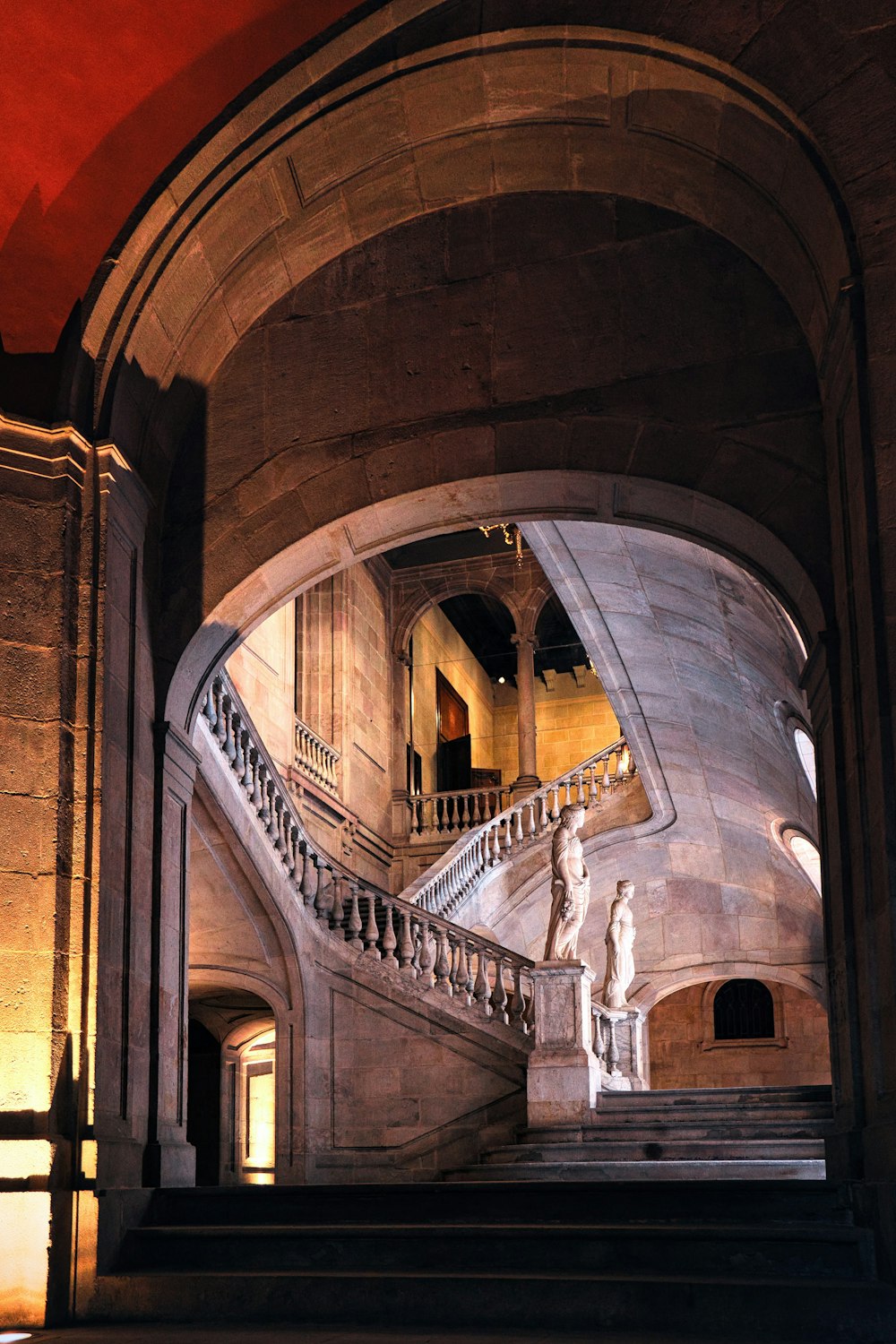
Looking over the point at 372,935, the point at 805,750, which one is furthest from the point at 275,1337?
the point at 805,750

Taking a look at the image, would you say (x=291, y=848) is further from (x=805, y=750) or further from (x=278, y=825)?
(x=805, y=750)

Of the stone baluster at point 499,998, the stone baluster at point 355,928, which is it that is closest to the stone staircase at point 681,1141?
the stone baluster at point 499,998

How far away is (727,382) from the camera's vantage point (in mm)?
6605

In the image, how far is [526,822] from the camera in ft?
62.6

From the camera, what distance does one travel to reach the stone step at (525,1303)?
14.9 feet

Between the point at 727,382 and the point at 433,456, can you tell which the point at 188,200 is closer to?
the point at 433,456

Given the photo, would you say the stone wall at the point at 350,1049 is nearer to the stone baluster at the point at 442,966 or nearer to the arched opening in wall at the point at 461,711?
the stone baluster at the point at 442,966

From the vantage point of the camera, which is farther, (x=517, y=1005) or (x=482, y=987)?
(x=482, y=987)

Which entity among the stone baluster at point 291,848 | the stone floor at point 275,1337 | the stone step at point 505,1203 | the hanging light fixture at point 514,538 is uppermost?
the hanging light fixture at point 514,538

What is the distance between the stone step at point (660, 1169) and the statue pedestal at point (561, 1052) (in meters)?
0.93

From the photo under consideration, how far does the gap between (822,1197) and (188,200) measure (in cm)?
498

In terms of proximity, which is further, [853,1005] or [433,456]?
[433,456]

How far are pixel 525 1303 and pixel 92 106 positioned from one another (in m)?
5.27

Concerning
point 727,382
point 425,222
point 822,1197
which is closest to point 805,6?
point 727,382
